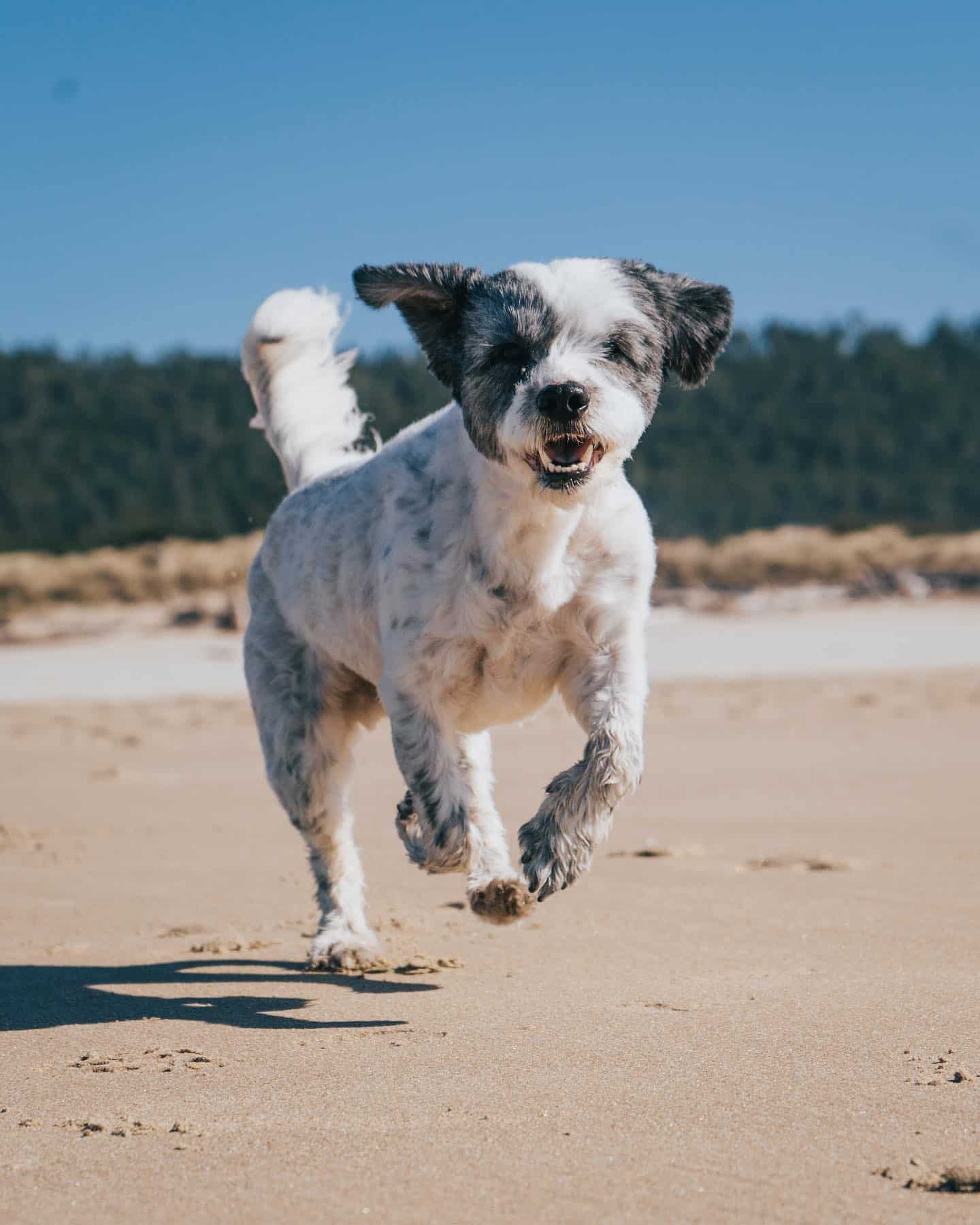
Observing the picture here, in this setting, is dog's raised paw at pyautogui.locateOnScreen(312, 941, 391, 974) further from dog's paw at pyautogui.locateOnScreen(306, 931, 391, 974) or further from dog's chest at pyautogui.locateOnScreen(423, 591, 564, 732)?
dog's chest at pyautogui.locateOnScreen(423, 591, 564, 732)

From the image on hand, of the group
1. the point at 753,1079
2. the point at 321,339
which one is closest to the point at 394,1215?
the point at 753,1079

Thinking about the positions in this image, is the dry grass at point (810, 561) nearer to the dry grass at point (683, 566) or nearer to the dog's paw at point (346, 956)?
the dry grass at point (683, 566)

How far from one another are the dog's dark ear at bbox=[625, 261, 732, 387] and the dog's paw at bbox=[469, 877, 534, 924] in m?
1.58

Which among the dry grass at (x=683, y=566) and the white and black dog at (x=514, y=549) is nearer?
the white and black dog at (x=514, y=549)

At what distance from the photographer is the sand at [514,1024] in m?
2.98

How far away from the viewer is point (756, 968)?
15.9ft

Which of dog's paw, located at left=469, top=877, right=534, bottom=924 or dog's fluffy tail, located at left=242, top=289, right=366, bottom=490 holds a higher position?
dog's fluffy tail, located at left=242, top=289, right=366, bottom=490

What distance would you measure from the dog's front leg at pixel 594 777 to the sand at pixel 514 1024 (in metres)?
0.43

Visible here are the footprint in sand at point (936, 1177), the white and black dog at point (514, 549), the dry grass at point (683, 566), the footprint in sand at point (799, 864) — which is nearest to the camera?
the footprint in sand at point (936, 1177)

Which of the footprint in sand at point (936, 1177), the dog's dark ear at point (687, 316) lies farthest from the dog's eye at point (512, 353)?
the footprint in sand at point (936, 1177)

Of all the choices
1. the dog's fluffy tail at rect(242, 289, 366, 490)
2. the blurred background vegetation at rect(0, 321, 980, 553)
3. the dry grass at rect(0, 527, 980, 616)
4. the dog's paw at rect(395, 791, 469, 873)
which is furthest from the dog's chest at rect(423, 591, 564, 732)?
the blurred background vegetation at rect(0, 321, 980, 553)

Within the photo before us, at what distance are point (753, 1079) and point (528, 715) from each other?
5.29 ft

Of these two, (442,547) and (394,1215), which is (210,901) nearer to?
(442,547)

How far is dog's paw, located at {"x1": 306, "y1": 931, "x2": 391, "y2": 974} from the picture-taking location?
5.20 m
